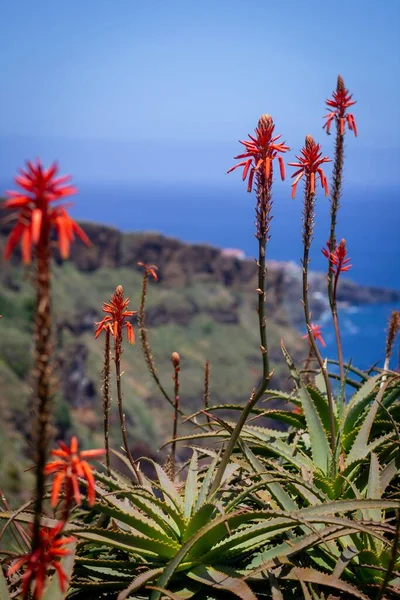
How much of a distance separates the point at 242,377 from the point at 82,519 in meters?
87.7

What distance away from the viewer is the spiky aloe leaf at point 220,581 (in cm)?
244

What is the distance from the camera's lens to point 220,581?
2.58 m

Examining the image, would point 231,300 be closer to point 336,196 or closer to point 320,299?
point 320,299

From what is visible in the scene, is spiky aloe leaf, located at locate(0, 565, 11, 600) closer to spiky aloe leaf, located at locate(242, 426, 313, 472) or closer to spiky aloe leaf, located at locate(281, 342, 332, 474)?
spiky aloe leaf, located at locate(242, 426, 313, 472)

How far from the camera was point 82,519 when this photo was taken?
3.43m

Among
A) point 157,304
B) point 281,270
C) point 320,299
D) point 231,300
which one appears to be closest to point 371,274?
point 320,299

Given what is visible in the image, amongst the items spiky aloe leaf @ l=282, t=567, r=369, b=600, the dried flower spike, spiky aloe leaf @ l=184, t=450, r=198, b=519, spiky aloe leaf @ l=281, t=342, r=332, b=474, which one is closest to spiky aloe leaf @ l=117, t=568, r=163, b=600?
spiky aloe leaf @ l=184, t=450, r=198, b=519

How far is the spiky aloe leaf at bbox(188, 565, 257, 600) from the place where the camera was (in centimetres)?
244

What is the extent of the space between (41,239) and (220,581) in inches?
65.6

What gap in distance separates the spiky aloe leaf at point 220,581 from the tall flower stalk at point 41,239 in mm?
1187

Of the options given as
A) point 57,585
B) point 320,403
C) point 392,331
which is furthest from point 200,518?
point 392,331

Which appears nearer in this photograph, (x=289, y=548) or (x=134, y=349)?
(x=289, y=548)

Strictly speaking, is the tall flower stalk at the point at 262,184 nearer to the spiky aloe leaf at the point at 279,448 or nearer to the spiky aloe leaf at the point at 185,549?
the spiky aloe leaf at the point at 185,549

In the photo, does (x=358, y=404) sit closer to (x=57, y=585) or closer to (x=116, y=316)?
(x=116, y=316)
